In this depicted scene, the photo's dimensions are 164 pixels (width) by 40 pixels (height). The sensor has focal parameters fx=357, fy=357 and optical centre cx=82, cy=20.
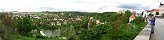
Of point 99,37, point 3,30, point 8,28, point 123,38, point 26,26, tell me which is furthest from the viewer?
point 26,26

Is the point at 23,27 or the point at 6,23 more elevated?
the point at 6,23

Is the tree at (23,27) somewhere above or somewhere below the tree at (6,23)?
below

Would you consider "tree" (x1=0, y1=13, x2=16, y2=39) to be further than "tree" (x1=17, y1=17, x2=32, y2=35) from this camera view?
No

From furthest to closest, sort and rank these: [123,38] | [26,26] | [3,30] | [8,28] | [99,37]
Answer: [26,26], [8,28], [3,30], [99,37], [123,38]

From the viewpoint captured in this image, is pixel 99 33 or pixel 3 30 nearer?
pixel 99 33

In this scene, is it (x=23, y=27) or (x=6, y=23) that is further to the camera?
(x=23, y=27)

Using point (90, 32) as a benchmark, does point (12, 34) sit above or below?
below

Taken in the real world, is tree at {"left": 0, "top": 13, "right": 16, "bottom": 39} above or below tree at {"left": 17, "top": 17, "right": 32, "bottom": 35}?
above

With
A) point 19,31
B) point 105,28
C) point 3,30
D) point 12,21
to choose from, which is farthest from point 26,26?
point 105,28

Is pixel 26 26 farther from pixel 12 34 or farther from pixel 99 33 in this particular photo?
pixel 99 33

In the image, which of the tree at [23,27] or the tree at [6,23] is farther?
the tree at [23,27]
